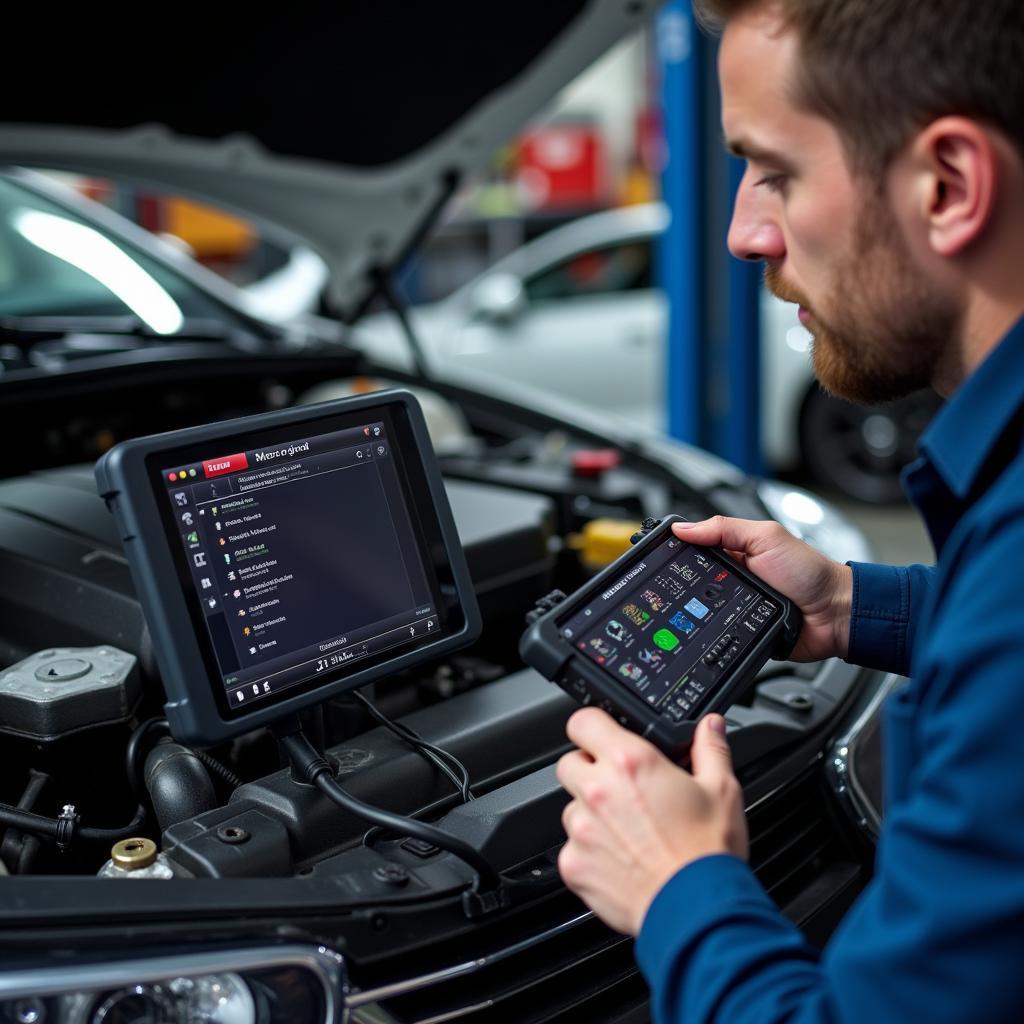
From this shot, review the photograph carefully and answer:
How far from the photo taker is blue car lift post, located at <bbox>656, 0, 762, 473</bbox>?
400 centimetres

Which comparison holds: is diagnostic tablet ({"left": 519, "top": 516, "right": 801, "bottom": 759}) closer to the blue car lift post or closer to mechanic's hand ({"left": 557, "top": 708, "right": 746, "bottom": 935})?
Answer: mechanic's hand ({"left": 557, "top": 708, "right": 746, "bottom": 935})

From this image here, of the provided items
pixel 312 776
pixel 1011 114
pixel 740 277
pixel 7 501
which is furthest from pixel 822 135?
pixel 740 277

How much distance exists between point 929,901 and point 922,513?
0.36 metres

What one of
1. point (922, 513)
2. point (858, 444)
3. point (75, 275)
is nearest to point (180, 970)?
point (922, 513)

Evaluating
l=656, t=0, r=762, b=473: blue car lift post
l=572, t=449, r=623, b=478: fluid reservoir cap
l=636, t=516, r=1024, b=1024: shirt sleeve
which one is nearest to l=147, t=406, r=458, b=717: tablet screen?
l=636, t=516, r=1024, b=1024: shirt sleeve

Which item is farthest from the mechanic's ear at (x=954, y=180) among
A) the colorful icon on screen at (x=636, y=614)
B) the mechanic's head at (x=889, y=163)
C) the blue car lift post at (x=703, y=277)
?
the blue car lift post at (x=703, y=277)

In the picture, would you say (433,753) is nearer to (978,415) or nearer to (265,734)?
(265,734)

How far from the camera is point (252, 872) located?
1056mm

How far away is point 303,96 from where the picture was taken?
2246mm

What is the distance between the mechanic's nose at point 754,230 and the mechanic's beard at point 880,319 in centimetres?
4

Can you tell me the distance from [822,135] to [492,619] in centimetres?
86

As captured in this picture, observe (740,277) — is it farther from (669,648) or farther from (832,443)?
(669,648)

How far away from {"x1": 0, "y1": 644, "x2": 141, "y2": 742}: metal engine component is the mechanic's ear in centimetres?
90

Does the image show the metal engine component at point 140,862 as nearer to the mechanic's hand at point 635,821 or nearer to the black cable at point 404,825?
the black cable at point 404,825
